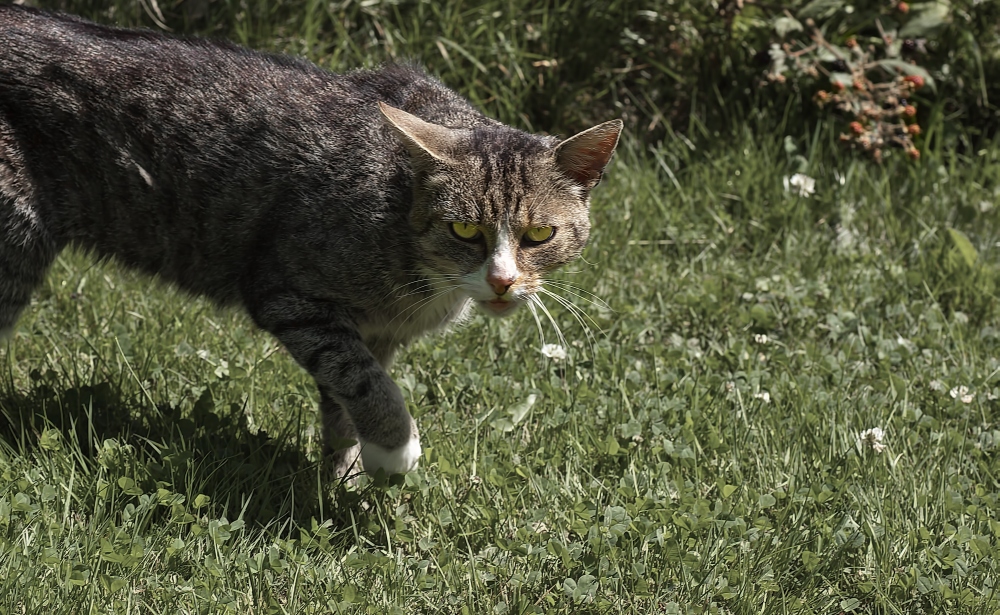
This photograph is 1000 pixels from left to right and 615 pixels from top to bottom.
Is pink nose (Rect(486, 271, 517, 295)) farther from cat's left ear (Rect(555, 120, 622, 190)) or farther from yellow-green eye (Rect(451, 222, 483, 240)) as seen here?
cat's left ear (Rect(555, 120, 622, 190))

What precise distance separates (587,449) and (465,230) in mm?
913

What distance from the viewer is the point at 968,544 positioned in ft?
11.3

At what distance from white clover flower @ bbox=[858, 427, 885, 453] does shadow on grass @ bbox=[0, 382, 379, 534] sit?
164cm

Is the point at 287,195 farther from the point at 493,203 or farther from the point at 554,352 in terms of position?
the point at 554,352

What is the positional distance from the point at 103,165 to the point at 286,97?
23.9 inches

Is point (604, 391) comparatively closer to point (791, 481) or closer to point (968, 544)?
point (791, 481)

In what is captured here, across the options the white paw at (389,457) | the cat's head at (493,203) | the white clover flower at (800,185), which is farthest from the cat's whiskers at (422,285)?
the white clover flower at (800,185)

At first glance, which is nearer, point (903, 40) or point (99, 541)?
point (99, 541)

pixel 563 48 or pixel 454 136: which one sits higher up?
pixel 454 136

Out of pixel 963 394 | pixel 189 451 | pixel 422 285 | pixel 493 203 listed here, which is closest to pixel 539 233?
pixel 493 203

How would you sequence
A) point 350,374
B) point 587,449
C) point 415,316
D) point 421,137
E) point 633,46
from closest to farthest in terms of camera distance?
point 421,137
point 350,374
point 415,316
point 587,449
point 633,46

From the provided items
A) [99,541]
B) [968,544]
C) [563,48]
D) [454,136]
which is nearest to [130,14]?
[563,48]

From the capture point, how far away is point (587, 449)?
12.8 ft

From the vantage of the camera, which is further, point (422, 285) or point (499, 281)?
point (422, 285)
